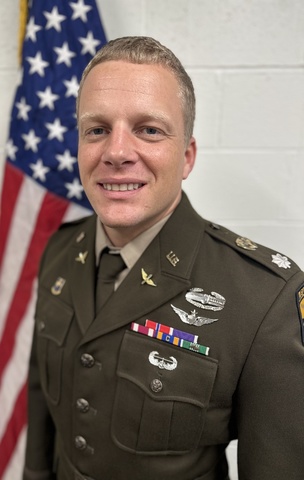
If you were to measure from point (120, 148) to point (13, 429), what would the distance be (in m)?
1.12

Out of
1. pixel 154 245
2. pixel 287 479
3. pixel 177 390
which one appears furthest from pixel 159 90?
pixel 287 479

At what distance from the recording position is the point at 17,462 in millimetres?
1345

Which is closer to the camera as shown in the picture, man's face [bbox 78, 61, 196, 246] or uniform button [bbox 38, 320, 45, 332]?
man's face [bbox 78, 61, 196, 246]

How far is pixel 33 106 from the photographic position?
1083 mm

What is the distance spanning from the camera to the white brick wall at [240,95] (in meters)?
1.04

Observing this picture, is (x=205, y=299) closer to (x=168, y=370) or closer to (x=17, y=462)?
(x=168, y=370)

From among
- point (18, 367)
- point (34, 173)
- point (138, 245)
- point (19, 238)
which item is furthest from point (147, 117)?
point (18, 367)

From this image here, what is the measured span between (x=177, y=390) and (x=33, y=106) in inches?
33.1

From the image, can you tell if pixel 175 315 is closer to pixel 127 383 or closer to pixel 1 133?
pixel 127 383

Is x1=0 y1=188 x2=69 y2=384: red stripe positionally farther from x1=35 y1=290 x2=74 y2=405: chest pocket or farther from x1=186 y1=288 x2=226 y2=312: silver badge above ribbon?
x1=186 y1=288 x2=226 y2=312: silver badge above ribbon

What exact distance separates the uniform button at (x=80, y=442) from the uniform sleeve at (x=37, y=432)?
28cm

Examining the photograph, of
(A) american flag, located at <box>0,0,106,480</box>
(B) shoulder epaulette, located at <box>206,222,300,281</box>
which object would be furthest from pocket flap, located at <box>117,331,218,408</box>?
(A) american flag, located at <box>0,0,106,480</box>

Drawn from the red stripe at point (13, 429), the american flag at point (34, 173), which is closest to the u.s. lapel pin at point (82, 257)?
the american flag at point (34, 173)

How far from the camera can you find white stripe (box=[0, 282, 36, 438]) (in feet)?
4.15
